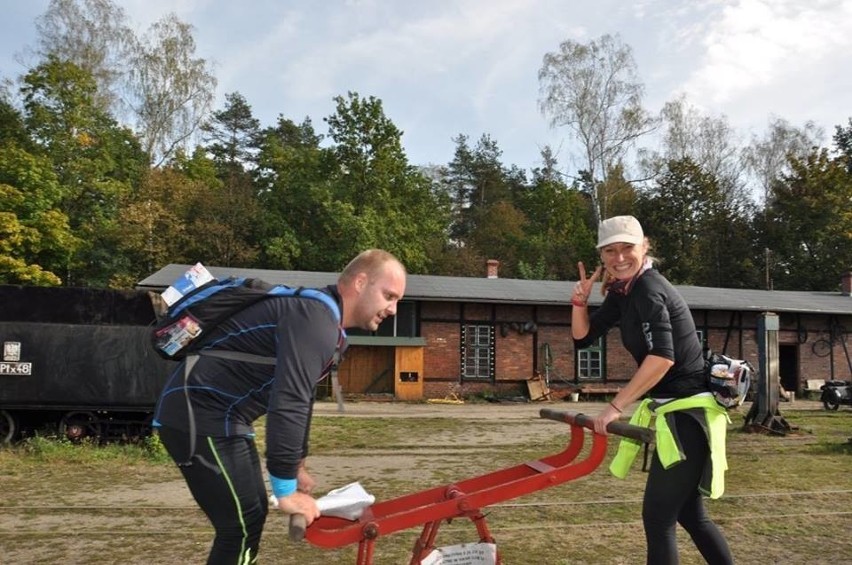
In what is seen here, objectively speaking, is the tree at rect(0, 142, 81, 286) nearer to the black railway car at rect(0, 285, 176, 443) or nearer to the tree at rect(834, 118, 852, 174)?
the black railway car at rect(0, 285, 176, 443)

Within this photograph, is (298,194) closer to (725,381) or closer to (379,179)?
(379,179)

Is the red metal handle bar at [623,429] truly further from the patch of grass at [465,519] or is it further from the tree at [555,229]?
the tree at [555,229]

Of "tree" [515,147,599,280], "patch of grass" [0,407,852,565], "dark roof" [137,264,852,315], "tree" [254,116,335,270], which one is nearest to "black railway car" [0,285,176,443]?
"patch of grass" [0,407,852,565]

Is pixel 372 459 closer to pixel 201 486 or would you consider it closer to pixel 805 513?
pixel 805 513

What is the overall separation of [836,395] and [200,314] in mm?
22456

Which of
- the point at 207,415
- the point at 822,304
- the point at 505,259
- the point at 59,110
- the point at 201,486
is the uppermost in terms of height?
the point at 59,110

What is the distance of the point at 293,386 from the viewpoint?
2551 mm

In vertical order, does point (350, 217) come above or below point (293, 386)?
above

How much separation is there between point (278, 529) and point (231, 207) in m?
33.3

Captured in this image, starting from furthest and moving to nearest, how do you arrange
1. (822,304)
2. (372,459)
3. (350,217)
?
(350,217)
(822,304)
(372,459)

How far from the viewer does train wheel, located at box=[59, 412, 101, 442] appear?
1101cm

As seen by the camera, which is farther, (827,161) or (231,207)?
(827,161)

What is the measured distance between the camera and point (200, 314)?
9.07 feet

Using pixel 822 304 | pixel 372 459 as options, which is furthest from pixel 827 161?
pixel 372 459
